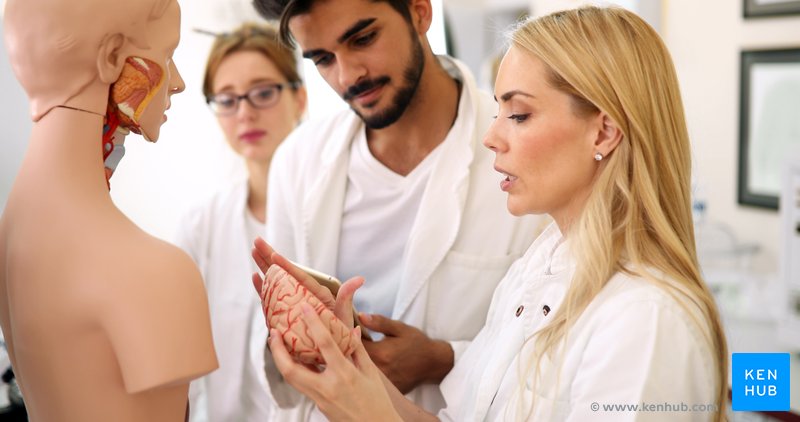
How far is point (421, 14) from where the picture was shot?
4.92ft

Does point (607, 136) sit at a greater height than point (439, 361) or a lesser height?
greater

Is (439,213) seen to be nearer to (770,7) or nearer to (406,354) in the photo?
(406,354)

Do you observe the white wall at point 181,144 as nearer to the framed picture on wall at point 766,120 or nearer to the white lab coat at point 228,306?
the white lab coat at point 228,306

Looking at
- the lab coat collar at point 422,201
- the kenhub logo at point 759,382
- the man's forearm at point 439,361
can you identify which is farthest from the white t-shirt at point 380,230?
the kenhub logo at point 759,382

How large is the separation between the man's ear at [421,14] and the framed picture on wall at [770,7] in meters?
1.70

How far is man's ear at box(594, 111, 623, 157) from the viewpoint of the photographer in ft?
3.37

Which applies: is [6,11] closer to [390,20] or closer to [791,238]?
[390,20]

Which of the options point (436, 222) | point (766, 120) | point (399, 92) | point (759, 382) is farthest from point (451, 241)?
point (766, 120)

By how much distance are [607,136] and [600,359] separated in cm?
30

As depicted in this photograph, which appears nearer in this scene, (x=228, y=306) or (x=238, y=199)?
(x=228, y=306)

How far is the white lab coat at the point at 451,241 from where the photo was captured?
139 cm

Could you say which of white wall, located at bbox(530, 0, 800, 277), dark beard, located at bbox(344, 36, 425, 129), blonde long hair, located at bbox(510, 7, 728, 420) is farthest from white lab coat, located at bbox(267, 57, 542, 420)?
white wall, located at bbox(530, 0, 800, 277)

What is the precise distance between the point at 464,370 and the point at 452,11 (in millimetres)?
3916

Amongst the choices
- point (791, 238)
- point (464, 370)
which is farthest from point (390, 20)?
point (791, 238)
